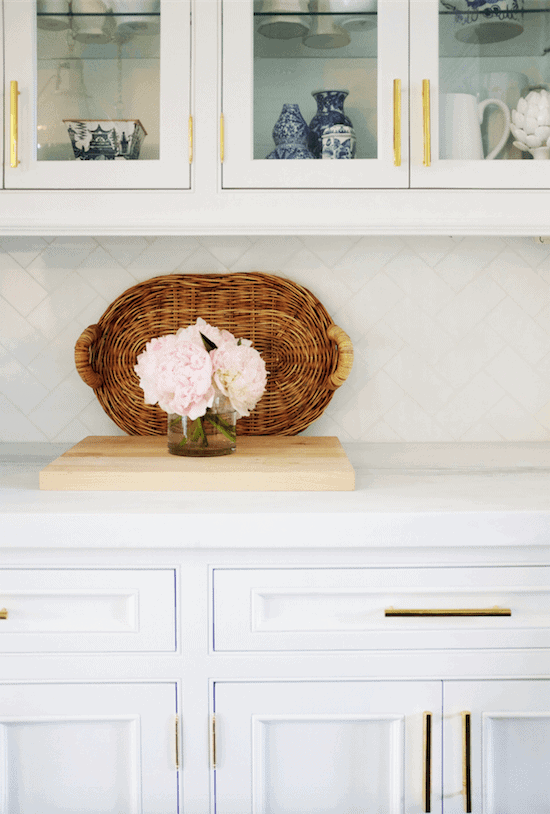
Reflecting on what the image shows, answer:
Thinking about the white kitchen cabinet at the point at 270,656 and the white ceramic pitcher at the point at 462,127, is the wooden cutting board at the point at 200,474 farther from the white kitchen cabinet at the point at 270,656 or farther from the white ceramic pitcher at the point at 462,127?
the white ceramic pitcher at the point at 462,127

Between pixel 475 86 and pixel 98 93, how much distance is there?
0.76 meters

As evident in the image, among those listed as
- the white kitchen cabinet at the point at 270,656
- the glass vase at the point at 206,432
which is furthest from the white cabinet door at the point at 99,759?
the glass vase at the point at 206,432

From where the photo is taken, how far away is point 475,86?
Answer: 1435 mm

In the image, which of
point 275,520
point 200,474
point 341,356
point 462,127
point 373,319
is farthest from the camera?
point 373,319

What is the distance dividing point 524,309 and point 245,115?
2.74 feet

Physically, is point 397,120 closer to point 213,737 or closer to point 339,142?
point 339,142

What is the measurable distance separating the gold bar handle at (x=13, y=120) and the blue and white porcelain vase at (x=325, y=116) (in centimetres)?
58

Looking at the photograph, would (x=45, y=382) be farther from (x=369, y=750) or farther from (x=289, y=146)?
(x=369, y=750)

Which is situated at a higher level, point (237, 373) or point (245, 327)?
point (245, 327)

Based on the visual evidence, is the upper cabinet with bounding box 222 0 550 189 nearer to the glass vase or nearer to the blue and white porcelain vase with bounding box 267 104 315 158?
the blue and white porcelain vase with bounding box 267 104 315 158

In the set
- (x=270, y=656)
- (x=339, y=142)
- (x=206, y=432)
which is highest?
(x=339, y=142)

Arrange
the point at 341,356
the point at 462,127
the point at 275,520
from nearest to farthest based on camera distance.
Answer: the point at 275,520
the point at 462,127
the point at 341,356

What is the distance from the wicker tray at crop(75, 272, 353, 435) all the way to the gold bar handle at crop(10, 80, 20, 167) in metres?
0.42

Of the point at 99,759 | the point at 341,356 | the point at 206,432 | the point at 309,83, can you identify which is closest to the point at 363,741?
the point at 99,759
